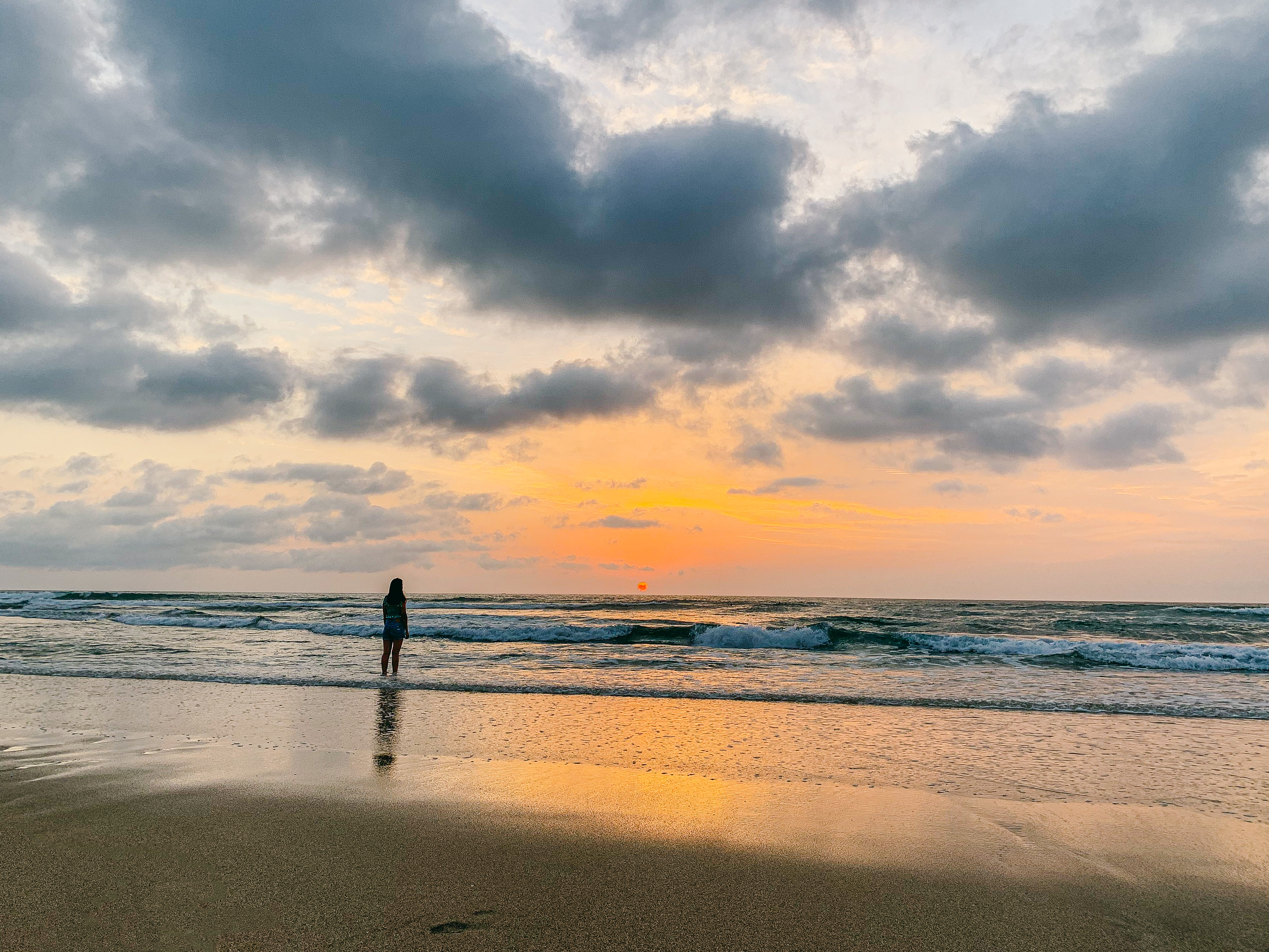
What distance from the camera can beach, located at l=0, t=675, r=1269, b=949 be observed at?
380cm

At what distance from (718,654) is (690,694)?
8299mm

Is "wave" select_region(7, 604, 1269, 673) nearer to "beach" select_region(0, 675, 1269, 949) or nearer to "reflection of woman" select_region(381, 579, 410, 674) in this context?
"reflection of woman" select_region(381, 579, 410, 674)

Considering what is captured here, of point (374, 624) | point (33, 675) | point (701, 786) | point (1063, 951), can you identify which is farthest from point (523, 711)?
point (374, 624)

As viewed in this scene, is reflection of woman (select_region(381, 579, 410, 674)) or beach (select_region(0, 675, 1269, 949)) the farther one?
reflection of woman (select_region(381, 579, 410, 674))

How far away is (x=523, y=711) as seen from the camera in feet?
35.6

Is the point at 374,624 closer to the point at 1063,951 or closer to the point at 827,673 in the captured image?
the point at 827,673

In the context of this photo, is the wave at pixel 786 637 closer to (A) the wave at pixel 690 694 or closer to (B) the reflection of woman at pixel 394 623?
(A) the wave at pixel 690 694

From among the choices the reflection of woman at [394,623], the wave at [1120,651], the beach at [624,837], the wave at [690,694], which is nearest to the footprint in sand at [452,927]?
the beach at [624,837]

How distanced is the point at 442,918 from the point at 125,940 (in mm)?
1530

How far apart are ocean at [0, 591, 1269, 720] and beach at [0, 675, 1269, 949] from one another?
4146 millimetres

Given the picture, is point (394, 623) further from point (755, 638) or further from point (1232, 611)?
point (1232, 611)

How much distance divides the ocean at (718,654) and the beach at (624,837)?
4146 millimetres

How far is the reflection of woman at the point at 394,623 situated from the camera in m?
15.4

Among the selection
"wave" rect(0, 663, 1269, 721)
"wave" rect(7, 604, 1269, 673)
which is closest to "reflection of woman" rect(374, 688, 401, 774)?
"wave" rect(0, 663, 1269, 721)
